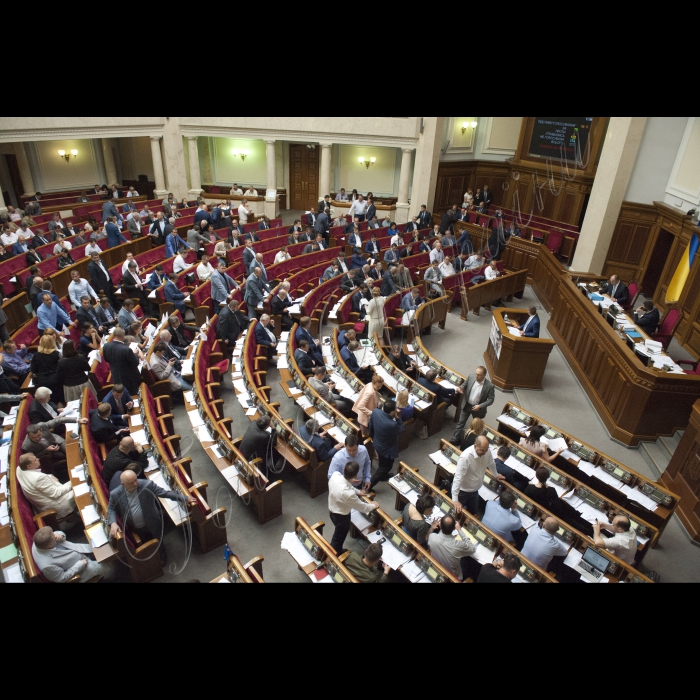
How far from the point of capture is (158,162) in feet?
57.2

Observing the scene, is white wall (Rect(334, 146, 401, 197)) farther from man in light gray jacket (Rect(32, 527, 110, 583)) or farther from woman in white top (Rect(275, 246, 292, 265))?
man in light gray jacket (Rect(32, 527, 110, 583))

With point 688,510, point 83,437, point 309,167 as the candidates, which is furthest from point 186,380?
point 309,167

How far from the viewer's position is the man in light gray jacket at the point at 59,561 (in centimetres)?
366

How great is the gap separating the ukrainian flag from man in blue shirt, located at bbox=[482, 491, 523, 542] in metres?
7.58

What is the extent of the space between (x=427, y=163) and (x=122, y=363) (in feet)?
40.8

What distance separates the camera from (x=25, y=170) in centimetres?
1675

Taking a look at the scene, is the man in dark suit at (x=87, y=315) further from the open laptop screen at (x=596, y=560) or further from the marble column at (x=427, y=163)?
the marble column at (x=427, y=163)

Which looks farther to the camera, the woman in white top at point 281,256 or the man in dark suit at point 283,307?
the woman in white top at point 281,256

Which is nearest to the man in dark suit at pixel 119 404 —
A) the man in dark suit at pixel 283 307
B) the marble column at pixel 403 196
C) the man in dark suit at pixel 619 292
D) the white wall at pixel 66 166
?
the man in dark suit at pixel 283 307

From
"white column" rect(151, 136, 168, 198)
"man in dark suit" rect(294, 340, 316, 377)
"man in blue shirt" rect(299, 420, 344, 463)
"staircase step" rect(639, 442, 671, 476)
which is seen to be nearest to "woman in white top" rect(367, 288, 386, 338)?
"man in dark suit" rect(294, 340, 316, 377)

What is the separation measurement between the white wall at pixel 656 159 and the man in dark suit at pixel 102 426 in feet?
39.1

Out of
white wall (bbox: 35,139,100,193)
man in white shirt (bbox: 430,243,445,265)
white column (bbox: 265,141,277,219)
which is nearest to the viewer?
man in white shirt (bbox: 430,243,445,265)

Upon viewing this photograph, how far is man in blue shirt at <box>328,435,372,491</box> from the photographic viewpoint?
453 centimetres

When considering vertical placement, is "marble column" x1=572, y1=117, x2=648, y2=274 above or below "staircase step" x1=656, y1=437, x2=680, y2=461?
→ above
